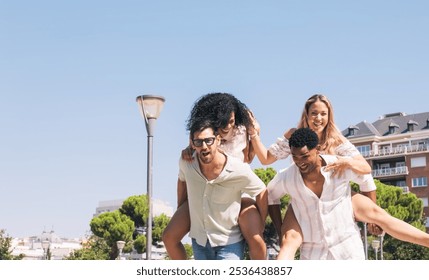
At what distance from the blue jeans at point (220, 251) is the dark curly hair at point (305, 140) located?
830 millimetres

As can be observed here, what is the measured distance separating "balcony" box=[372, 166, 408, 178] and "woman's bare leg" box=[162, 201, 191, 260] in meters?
70.5

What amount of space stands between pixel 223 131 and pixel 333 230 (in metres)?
1.07

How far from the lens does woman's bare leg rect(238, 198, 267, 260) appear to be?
5.16 meters

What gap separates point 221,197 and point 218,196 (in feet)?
0.08

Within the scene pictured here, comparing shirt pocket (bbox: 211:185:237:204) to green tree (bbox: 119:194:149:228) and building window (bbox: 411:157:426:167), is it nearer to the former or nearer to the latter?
green tree (bbox: 119:194:149:228)

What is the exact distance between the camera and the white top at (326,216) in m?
5.12

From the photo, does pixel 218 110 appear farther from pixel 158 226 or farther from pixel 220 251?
pixel 158 226

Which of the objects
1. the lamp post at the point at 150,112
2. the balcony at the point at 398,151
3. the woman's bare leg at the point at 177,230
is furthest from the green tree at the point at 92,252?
the woman's bare leg at the point at 177,230

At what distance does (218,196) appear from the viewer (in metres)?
5.16

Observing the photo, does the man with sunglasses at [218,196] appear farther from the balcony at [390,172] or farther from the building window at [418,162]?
the balcony at [390,172]

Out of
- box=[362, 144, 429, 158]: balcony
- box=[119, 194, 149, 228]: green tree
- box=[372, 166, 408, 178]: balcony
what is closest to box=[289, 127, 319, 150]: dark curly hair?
box=[119, 194, 149, 228]: green tree

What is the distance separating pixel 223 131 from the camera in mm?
5379
